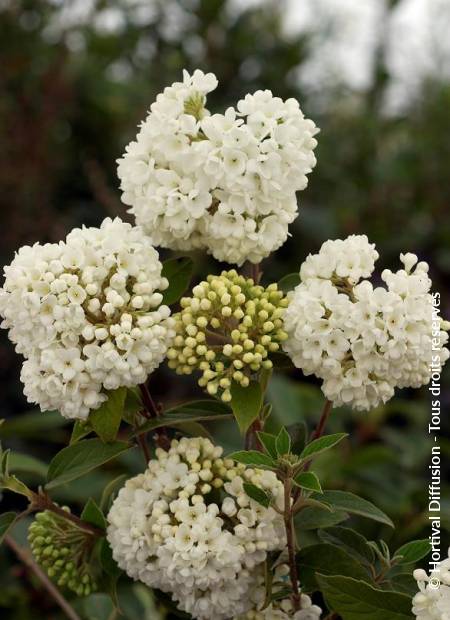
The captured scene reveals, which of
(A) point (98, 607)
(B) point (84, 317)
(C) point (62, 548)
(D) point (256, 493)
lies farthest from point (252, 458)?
(A) point (98, 607)

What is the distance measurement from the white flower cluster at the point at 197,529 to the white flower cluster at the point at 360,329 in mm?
174

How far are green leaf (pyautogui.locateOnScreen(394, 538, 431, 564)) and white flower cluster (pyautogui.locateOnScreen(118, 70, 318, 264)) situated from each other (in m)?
0.42

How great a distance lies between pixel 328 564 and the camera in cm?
111

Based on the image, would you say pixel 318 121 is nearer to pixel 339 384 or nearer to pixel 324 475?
pixel 324 475

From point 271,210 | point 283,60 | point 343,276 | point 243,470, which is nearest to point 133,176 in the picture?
point 271,210

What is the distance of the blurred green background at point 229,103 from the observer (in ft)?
11.3

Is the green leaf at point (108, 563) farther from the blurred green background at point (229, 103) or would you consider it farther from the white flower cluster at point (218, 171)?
the blurred green background at point (229, 103)

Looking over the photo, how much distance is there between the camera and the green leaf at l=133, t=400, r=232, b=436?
112cm

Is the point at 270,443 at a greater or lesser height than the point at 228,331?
lesser

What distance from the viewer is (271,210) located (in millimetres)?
1114

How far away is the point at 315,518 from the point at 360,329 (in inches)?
10.8

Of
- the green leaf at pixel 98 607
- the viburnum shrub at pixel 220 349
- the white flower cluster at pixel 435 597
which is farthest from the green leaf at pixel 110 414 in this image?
the green leaf at pixel 98 607

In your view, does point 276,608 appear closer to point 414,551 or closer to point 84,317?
point 414,551

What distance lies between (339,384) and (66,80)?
9.30 feet
